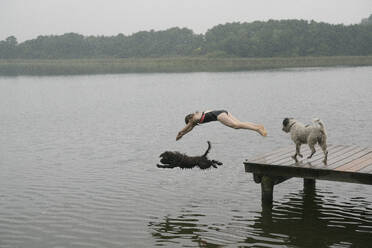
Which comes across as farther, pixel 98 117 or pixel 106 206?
pixel 98 117

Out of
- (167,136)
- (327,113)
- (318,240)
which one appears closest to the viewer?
(318,240)

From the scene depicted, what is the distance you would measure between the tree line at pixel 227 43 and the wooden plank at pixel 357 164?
136 m

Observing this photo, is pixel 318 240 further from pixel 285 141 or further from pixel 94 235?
pixel 285 141

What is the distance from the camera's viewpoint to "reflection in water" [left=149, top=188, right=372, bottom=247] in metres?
10.7

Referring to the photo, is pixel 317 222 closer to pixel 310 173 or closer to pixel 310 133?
pixel 310 173

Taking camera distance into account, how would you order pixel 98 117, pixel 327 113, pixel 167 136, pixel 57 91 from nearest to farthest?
1. pixel 167 136
2. pixel 327 113
3. pixel 98 117
4. pixel 57 91

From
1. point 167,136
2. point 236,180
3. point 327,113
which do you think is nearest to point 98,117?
point 167,136

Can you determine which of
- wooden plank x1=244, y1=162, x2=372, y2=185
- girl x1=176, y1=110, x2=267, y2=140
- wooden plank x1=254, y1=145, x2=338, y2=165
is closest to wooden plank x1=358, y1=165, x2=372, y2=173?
wooden plank x1=244, y1=162, x2=372, y2=185

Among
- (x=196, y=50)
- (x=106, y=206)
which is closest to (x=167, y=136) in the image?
(x=106, y=206)

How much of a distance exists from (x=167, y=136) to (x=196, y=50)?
145 meters

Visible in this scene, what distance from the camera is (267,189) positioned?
12586 millimetres

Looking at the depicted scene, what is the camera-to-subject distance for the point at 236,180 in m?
15.4

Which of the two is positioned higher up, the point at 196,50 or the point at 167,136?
the point at 196,50

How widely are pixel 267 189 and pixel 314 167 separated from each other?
1.76 meters
